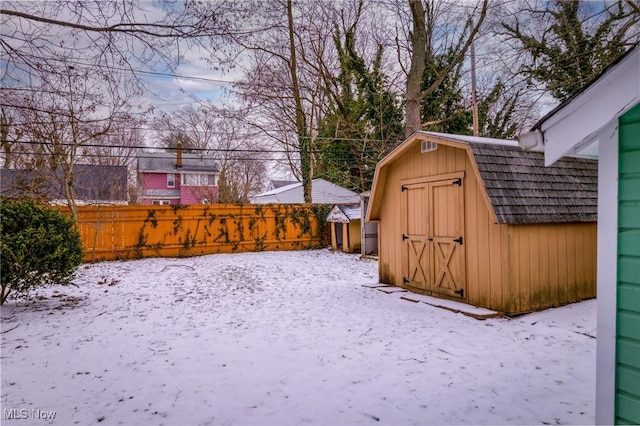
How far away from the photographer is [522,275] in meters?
5.17

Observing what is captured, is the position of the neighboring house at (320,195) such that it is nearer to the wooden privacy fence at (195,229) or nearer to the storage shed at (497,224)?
the wooden privacy fence at (195,229)

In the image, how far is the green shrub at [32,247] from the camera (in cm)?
513

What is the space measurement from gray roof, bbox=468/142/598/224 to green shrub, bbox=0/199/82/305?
21.1 feet

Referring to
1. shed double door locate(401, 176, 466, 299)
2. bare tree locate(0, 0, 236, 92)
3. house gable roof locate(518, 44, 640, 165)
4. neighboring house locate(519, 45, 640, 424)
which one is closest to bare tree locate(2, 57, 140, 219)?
bare tree locate(0, 0, 236, 92)

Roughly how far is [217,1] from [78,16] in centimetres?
137

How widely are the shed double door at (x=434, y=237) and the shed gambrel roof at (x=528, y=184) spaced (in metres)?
0.58

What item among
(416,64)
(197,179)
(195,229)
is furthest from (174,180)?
(416,64)

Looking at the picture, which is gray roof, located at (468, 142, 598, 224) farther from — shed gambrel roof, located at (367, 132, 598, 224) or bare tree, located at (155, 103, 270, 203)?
bare tree, located at (155, 103, 270, 203)

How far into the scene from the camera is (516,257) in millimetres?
5098

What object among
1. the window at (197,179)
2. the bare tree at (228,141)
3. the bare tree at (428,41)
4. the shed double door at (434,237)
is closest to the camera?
the shed double door at (434,237)

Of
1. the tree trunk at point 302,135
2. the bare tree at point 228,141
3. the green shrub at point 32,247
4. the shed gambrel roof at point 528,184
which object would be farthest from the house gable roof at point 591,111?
the bare tree at point 228,141

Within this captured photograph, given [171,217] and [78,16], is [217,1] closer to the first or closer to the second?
[78,16]

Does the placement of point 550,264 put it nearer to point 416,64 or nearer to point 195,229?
point 416,64

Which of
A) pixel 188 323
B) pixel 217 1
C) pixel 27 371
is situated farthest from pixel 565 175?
pixel 27 371
